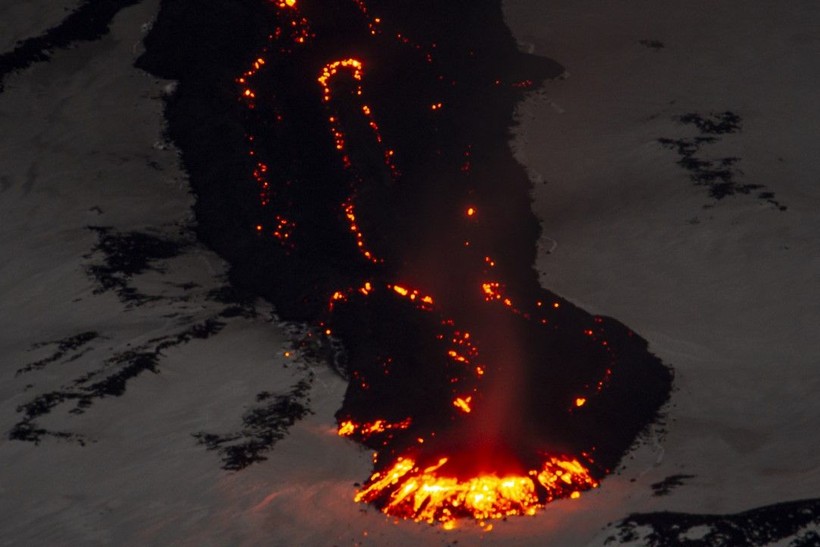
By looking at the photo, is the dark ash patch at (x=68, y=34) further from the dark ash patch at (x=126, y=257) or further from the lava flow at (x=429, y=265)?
the dark ash patch at (x=126, y=257)

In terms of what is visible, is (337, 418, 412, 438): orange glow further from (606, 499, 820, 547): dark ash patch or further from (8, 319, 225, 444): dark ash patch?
(606, 499, 820, 547): dark ash patch

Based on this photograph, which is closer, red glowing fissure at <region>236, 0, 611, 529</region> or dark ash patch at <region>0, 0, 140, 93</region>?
red glowing fissure at <region>236, 0, 611, 529</region>

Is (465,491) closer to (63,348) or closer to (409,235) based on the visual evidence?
(409,235)

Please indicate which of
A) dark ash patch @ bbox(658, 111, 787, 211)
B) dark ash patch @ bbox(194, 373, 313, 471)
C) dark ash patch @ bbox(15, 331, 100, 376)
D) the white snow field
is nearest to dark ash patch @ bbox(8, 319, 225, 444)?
the white snow field

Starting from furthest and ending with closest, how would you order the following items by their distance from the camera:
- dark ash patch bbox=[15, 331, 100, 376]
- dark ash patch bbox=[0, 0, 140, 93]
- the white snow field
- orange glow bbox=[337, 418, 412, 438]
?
dark ash patch bbox=[0, 0, 140, 93] < dark ash patch bbox=[15, 331, 100, 376] < orange glow bbox=[337, 418, 412, 438] < the white snow field

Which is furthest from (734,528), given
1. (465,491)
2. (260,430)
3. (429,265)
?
(429,265)

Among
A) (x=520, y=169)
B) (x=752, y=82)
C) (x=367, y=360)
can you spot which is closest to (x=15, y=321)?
(x=367, y=360)

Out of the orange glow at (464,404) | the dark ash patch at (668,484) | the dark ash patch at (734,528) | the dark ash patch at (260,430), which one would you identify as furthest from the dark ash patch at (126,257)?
the dark ash patch at (734,528)
